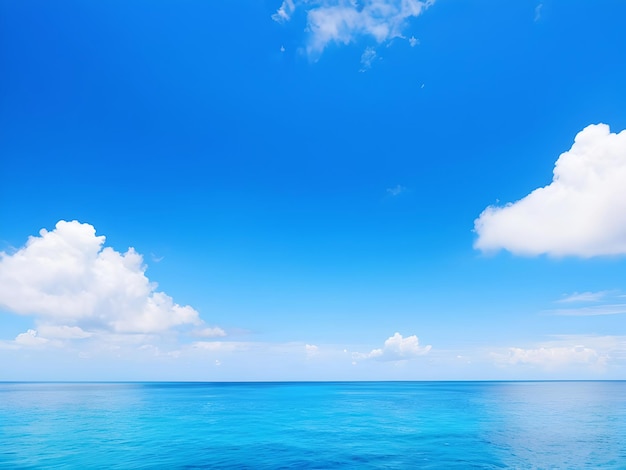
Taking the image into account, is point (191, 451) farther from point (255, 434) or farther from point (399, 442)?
point (399, 442)

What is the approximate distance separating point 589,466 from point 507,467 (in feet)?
21.1

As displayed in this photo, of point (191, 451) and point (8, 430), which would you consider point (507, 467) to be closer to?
point (191, 451)

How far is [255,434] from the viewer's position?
43188 millimetres

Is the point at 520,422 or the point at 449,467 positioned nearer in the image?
the point at 449,467

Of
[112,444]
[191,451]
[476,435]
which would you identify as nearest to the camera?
[191,451]

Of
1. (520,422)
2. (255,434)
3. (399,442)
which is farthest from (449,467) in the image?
(520,422)

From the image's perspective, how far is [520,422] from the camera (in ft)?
170

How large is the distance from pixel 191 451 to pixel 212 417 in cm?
2650

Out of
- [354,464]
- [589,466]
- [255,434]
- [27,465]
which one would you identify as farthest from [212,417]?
[589,466]

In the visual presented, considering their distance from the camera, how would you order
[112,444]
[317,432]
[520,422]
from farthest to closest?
1. [520,422]
2. [317,432]
3. [112,444]

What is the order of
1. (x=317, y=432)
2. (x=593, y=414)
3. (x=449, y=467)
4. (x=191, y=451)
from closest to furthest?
(x=449, y=467) < (x=191, y=451) < (x=317, y=432) < (x=593, y=414)

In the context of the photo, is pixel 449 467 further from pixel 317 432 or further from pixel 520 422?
pixel 520 422

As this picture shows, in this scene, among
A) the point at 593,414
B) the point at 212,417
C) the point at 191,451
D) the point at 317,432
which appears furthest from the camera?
the point at 593,414

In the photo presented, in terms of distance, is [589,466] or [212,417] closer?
[589,466]
